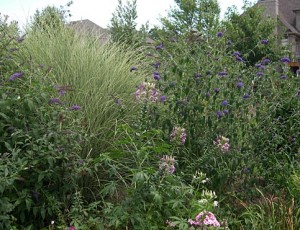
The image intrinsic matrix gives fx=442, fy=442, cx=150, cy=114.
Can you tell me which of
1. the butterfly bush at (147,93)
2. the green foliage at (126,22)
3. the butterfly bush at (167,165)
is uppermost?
the green foliage at (126,22)

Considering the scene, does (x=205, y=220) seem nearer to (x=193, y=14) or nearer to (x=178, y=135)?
(x=178, y=135)

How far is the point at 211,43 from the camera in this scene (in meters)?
4.59

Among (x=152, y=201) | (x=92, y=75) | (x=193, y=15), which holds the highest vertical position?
(x=193, y=15)

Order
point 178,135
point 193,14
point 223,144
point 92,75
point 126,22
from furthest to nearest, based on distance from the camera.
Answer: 1. point 193,14
2. point 126,22
3. point 92,75
4. point 223,144
5. point 178,135

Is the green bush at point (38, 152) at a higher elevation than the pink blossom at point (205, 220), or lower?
higher

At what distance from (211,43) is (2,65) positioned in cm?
211


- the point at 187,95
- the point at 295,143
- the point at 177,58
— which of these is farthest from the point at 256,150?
the point at 177,58

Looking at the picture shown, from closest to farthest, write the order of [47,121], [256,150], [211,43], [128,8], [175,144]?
[47,121]
[175,144]
[256,150]
[211,43]
[128,8]

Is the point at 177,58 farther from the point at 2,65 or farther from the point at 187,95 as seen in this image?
the point at 2,65

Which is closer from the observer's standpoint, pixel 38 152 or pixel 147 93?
pixel 38 152

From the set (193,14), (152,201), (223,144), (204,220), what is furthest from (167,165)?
(193,14)

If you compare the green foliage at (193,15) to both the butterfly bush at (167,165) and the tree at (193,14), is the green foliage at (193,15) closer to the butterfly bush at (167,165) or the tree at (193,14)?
the tree at (193,14)

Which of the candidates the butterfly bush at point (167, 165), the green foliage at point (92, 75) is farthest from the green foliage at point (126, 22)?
the butterfly bush at point (167, 165)

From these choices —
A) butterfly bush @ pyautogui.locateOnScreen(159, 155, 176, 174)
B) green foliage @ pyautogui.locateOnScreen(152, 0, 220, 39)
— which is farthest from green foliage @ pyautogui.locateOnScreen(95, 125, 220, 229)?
green foliage @ pyautogui.locateOnScreen(152, 0, 220, 39)
